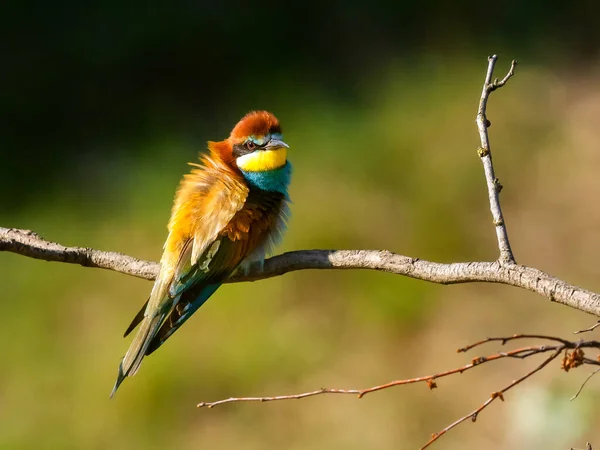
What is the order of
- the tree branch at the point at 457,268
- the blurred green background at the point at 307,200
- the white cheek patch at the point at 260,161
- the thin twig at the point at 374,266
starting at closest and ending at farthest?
the tree branch at the point at 457,268 → the thin twig at the point at 374,266 → the white cheek patch at the point at 260,161 → the blurred green background at the point at 307,200

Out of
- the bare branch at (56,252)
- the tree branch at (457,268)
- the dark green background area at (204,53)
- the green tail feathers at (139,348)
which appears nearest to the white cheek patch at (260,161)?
the tree branch at (457,268)

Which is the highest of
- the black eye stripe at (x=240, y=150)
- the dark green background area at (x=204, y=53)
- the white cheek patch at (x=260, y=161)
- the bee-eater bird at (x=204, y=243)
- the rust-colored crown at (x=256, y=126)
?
the dark green background area at (x=204, y=53)

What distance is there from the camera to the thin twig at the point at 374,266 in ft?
5.00

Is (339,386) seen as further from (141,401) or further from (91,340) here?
(91,340)

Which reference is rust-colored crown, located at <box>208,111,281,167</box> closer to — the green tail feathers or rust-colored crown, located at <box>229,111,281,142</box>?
rust-colored crown, located at <box>229,111,281,142</box>

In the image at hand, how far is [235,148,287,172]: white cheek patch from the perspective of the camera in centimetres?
258

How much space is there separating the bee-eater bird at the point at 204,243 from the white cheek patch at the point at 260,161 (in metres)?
0.08

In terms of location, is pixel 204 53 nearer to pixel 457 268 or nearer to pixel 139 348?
pixel 139 348

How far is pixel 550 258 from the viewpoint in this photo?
3777 millimetres

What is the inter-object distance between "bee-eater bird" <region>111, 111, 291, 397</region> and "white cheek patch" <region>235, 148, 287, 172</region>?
0.08 m

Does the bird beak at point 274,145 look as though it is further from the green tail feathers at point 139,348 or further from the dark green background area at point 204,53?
the dark green background area at point 204,53

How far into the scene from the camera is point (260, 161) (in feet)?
8.47

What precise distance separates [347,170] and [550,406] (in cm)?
170

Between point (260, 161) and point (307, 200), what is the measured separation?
4.37 ft
